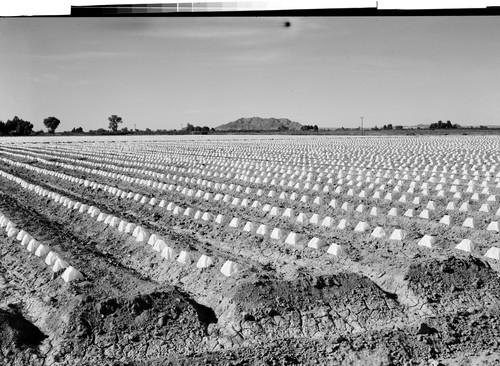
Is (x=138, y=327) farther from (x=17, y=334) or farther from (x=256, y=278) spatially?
(x=256, y=278)

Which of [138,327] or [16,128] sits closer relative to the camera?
[138,327]

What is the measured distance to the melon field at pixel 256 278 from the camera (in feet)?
14.2

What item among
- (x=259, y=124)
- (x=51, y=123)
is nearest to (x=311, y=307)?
(x=51, y=123)

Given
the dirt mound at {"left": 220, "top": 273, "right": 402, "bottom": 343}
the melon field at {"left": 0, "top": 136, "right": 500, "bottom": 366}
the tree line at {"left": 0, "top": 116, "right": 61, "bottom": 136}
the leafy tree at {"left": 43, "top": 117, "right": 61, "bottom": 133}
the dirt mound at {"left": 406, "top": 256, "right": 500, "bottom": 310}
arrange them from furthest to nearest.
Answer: the leafy tree at {"left": 43, "top": 117, "right": 61, "bottom": 133} < the tree line at {"left": 0, "top": 116, "right": 61, "bottom": 136} < the dirt mound at {"left": 406, "top": 256, "right": 500, "bottom": 310} < the dirt mound at {"left": 220, "top": 273, "right": 402, "bottom": 343} < the melon field at {"left": 0, "top": 136, "right": 500, "bottom": 366}

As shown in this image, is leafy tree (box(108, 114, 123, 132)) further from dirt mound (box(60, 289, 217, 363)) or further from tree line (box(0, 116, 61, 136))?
dirt mound (box(60, 289, 217, 363))

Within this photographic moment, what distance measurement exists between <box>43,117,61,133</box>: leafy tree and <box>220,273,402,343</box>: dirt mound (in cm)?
8043

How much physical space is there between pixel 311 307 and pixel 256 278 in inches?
31.6

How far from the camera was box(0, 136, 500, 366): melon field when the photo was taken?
4.34 m

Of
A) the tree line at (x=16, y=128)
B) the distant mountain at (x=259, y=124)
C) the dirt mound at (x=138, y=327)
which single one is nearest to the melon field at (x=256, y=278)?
the dirt mound at (x=138, y=327)

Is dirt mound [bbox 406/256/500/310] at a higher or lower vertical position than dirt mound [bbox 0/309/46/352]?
higher

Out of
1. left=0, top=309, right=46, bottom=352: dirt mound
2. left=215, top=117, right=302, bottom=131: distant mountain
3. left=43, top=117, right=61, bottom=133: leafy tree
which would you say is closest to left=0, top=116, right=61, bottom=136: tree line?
left=43, top=117, right=61, bottom=133: leafy tree

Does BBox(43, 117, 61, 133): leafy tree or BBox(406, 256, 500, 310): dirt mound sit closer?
BBox(406, 256, 500, 310): dirt mound

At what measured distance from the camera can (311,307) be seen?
16.6 ft

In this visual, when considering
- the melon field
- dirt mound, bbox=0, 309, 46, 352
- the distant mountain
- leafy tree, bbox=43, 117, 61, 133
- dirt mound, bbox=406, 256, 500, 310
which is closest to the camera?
the melon field
